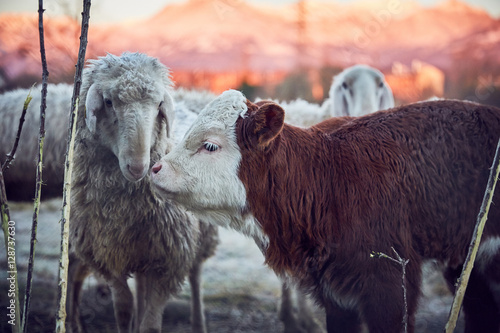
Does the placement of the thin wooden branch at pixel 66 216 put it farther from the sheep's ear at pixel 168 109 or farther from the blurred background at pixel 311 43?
the blurred background at pixel 311 43

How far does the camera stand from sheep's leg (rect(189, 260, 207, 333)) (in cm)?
494

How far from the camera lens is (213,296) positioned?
5.99 meters

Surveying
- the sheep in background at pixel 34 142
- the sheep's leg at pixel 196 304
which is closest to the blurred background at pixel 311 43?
the sheep in background at pixel 34 142

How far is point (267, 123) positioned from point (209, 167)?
1.28ft

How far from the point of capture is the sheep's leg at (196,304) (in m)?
4.94

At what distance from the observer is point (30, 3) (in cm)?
645

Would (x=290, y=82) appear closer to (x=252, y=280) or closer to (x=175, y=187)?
(x=252, y=280)

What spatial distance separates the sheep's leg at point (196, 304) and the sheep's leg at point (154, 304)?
0.98m

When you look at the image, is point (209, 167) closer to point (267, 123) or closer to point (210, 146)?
point (210, 146)

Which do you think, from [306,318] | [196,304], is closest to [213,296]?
[196,304]

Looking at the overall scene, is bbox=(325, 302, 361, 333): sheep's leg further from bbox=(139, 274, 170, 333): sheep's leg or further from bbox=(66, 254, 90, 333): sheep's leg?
bbox=(66, 254, 90, 333): sheep's leg

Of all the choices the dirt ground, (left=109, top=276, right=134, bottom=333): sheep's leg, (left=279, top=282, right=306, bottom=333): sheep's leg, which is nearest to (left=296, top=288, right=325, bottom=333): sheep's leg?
(left=279, top=282, right=306, bottom=333): sheep's leg

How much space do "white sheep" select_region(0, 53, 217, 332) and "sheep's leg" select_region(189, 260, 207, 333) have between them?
913mm

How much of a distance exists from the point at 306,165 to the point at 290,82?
7940 millimetres
